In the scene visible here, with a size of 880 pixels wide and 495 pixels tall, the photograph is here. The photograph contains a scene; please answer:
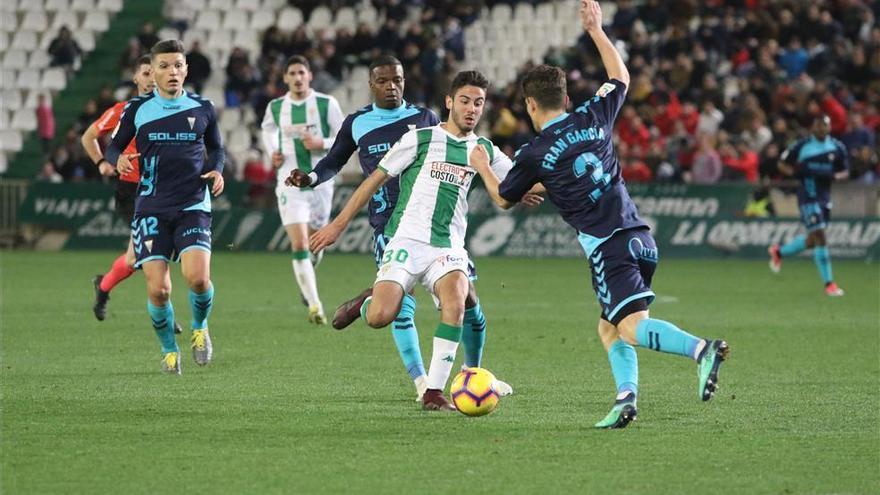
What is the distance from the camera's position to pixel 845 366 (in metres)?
12.5

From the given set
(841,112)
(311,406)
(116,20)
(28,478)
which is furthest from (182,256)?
(116,20)

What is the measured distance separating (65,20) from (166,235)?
25651 millimetres

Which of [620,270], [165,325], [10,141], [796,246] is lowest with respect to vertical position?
[10,141]

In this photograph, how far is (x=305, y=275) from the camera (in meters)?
16.5

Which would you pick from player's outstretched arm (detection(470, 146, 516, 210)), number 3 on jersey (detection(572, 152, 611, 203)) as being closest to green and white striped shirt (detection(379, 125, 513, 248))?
player's outstretched arm (detection(470, 146, 516, 210))

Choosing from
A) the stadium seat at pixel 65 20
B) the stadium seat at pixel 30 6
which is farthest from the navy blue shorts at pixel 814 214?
the stadium seat at pixel 30 6

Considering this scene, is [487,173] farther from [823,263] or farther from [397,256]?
[823,263]

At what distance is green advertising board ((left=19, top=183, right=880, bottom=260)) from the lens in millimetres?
27109

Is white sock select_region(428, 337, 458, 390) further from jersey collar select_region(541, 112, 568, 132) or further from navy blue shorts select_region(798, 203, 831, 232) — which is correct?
navy blue shorts select_region(798, 203, 831, 232)

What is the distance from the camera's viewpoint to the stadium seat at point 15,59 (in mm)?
35156

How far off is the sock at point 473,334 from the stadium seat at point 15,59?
87.7ft

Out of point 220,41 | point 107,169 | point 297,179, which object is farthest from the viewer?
point 220,41

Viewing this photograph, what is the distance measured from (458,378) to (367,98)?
23.5 m

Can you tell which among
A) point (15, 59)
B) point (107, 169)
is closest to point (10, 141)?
point (15, 59)
